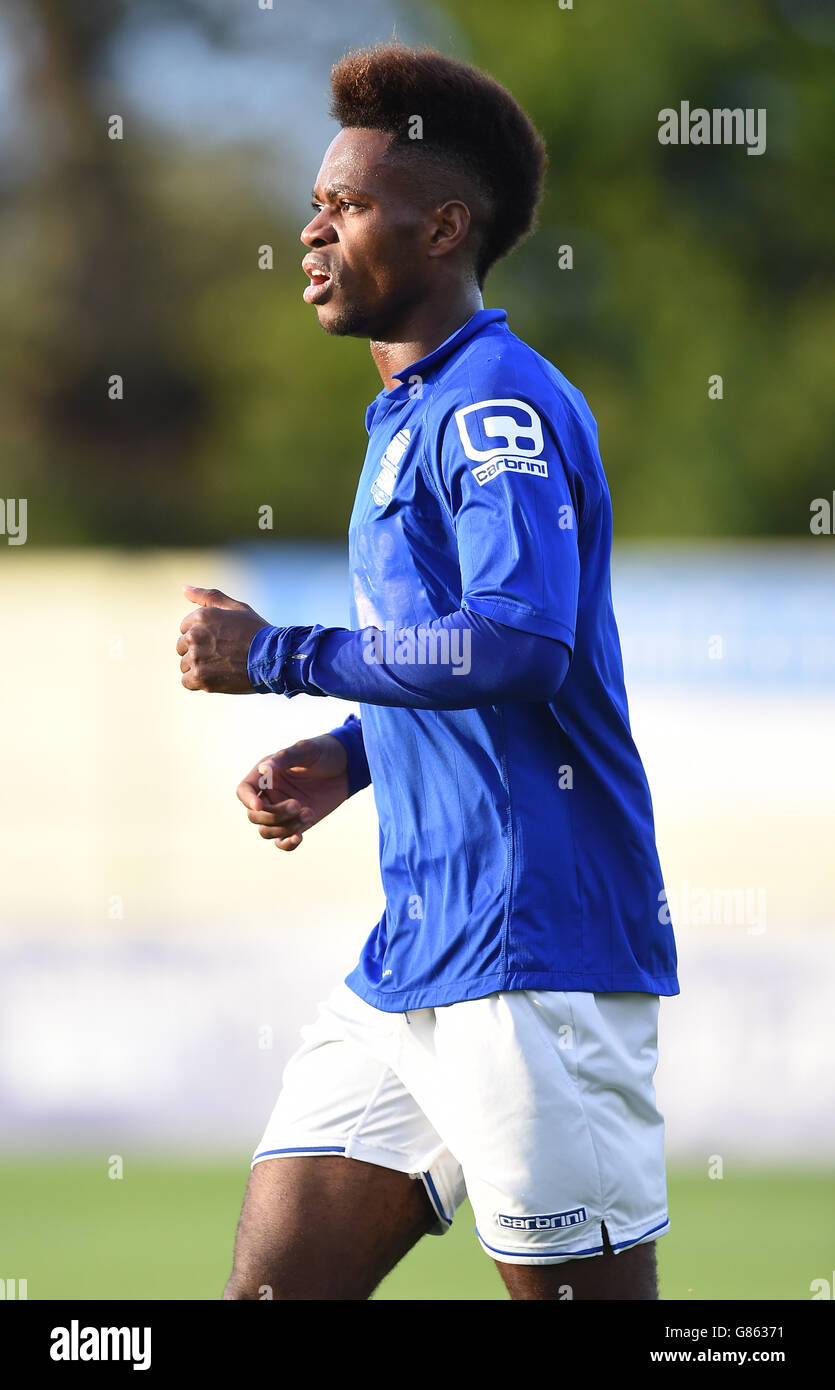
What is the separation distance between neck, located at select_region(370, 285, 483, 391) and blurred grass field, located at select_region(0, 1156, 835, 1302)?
8.36ft

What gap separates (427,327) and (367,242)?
0.46 ft

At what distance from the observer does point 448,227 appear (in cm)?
263

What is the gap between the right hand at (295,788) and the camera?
2.80 m

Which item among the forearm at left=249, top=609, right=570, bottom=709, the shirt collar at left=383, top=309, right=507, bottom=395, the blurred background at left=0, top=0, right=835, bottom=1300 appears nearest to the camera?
the forearm at left=249, top=609, right=570, bottom=709

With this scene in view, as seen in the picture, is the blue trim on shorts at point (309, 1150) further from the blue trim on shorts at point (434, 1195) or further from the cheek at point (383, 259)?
the cheek at point (383, 259)

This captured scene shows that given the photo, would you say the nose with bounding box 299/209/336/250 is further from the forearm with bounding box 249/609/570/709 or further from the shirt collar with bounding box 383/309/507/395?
the forearm with bounding box 249/609/570/709

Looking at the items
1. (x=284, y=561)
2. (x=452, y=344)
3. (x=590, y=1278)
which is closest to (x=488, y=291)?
(x=284, y=561)

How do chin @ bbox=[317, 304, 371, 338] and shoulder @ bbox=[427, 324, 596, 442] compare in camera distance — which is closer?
shoulder @ bbox=[427, 324, 596, 442]

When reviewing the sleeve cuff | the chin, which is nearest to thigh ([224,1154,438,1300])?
the sleeve cuff

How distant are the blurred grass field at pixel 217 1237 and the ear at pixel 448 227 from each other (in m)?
2.67

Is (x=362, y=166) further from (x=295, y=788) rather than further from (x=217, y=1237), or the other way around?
(x=217, y=1237)

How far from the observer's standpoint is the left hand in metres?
2.41

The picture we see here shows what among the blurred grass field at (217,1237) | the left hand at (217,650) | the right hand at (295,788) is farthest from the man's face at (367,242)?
the blurred grass field at (217,1237)

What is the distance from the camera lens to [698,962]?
700 cm
